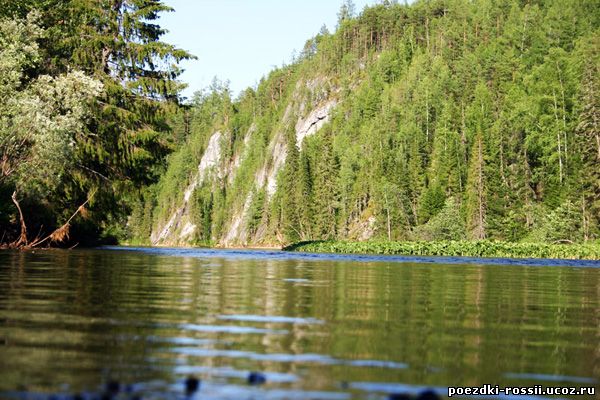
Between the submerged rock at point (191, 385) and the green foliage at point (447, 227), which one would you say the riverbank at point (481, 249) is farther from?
the submerged rock at point (191, 385)

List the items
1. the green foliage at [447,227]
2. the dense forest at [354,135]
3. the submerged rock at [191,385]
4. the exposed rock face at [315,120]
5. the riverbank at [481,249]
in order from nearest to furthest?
the submerged rock at [191,385] → the dense forest at [354,135] → the riverbank at [481,249] → the green foliage at [447,227] → the exposed rock face at [315,120]

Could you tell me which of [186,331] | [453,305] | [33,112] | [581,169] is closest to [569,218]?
[581,169]

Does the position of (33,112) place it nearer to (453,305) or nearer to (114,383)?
(453,305)

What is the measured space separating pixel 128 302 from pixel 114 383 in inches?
274

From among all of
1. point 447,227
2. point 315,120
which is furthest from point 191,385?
point 315,120

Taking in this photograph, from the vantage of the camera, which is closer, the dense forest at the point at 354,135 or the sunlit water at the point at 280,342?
the sunlit water at the point at 280,342

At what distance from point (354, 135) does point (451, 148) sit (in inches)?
1551

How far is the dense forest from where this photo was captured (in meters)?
40.5

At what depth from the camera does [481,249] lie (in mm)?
74312

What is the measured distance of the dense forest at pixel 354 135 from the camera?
40.5m

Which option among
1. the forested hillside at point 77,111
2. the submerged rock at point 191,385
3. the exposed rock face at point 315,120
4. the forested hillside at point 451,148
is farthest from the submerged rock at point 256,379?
the exposed rock face at point 315,120

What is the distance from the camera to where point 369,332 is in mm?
9844

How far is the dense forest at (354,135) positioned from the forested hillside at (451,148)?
1.17 feet

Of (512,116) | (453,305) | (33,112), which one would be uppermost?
(512,116)
